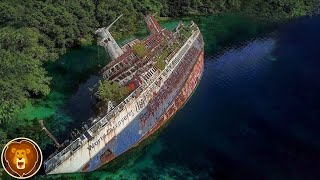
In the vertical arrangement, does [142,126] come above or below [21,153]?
below

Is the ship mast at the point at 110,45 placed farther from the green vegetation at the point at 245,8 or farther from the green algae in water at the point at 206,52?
the green vegetation at the point at 245,8

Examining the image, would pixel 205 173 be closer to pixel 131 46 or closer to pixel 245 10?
pixel 131 46

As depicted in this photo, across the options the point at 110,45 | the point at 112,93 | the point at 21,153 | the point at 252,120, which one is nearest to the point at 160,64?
the point at 110,45

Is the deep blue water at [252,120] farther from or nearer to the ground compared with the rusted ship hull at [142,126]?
nearer to the ground

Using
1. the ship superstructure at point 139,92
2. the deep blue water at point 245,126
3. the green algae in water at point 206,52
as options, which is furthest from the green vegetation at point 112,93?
the deep blue water at point 245,126

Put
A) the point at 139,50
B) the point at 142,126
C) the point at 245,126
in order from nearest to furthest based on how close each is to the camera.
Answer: the point at 142,126 → the point at 245,126 → the point at 139,50

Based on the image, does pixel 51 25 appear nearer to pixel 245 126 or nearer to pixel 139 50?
pixel 139 50

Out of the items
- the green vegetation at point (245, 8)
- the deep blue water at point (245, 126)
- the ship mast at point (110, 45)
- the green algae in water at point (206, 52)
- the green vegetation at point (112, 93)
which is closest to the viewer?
the green algae in water at point (206, 52)
